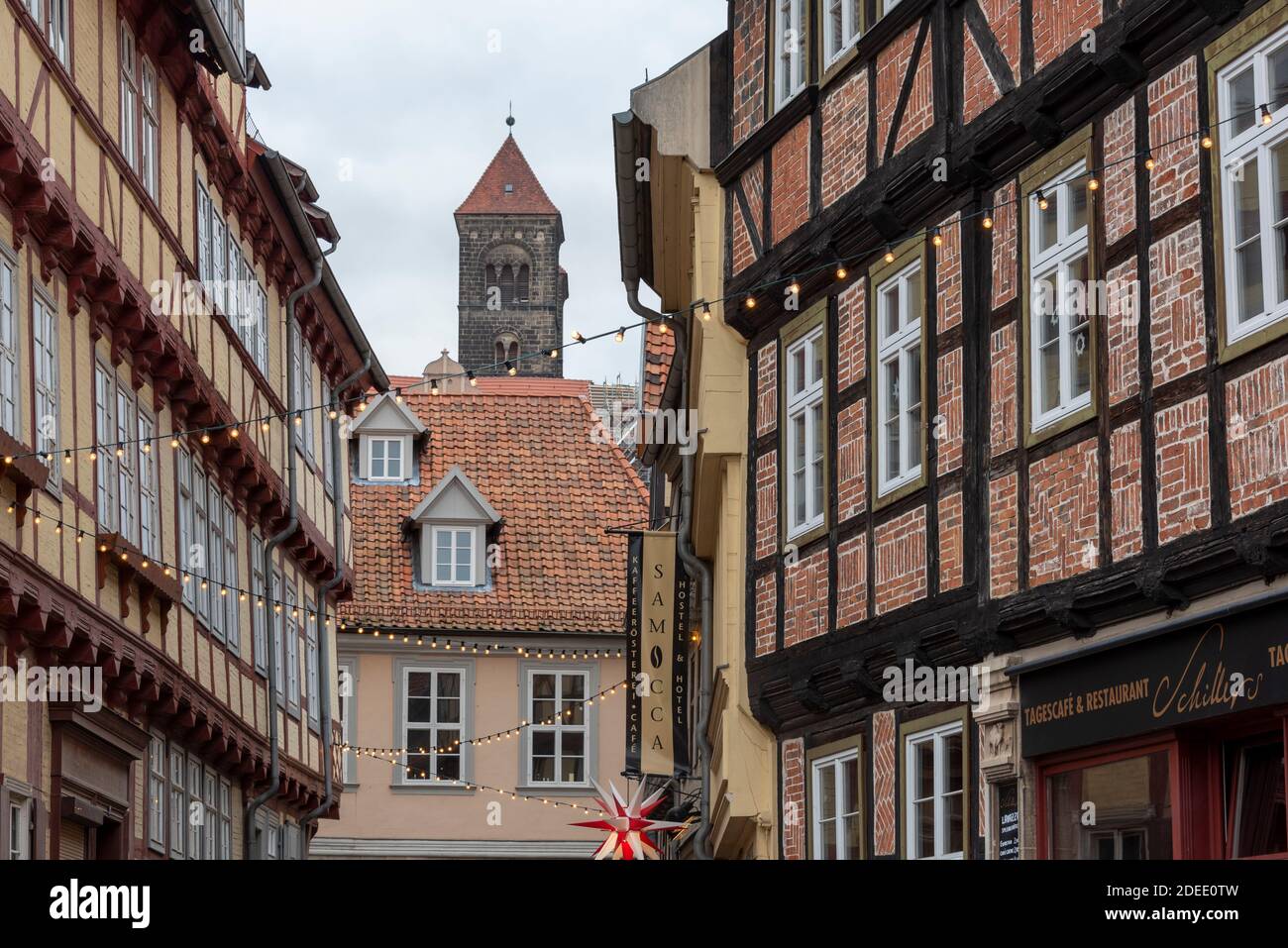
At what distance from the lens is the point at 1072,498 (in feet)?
41.9

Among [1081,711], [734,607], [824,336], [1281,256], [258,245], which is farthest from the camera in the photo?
[258,245]

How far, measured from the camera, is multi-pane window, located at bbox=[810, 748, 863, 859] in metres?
16.4

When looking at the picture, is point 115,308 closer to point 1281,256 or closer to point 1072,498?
point 1072,498

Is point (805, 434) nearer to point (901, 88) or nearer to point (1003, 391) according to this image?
point (901, 88)

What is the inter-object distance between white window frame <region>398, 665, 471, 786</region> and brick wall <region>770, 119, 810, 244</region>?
68.6 ft

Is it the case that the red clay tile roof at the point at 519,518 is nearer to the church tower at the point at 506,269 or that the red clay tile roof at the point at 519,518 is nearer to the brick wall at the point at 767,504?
the brick wall at the point at 767,504

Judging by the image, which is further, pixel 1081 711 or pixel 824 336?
pixel 824 336

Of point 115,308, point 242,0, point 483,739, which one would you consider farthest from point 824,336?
point 483,739

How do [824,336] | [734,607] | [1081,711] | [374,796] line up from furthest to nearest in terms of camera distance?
1. [374,796]
2. [734,607]
3. [824,336]
4. [1081,711]

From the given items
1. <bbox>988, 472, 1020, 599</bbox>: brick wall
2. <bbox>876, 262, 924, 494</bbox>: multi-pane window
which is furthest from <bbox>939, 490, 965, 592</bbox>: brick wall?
<bbox>876, 262, 924, 494</bbox>: multi-pane window

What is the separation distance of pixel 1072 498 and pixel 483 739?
25.6 meters

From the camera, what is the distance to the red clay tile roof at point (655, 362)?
3138 centimetres

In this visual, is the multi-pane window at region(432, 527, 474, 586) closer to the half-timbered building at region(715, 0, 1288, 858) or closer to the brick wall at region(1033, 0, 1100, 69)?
the half-timbered building at region(715, 0, 1288, 858)

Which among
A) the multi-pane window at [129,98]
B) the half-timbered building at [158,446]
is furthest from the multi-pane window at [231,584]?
the multi-pane window at [129,98]
